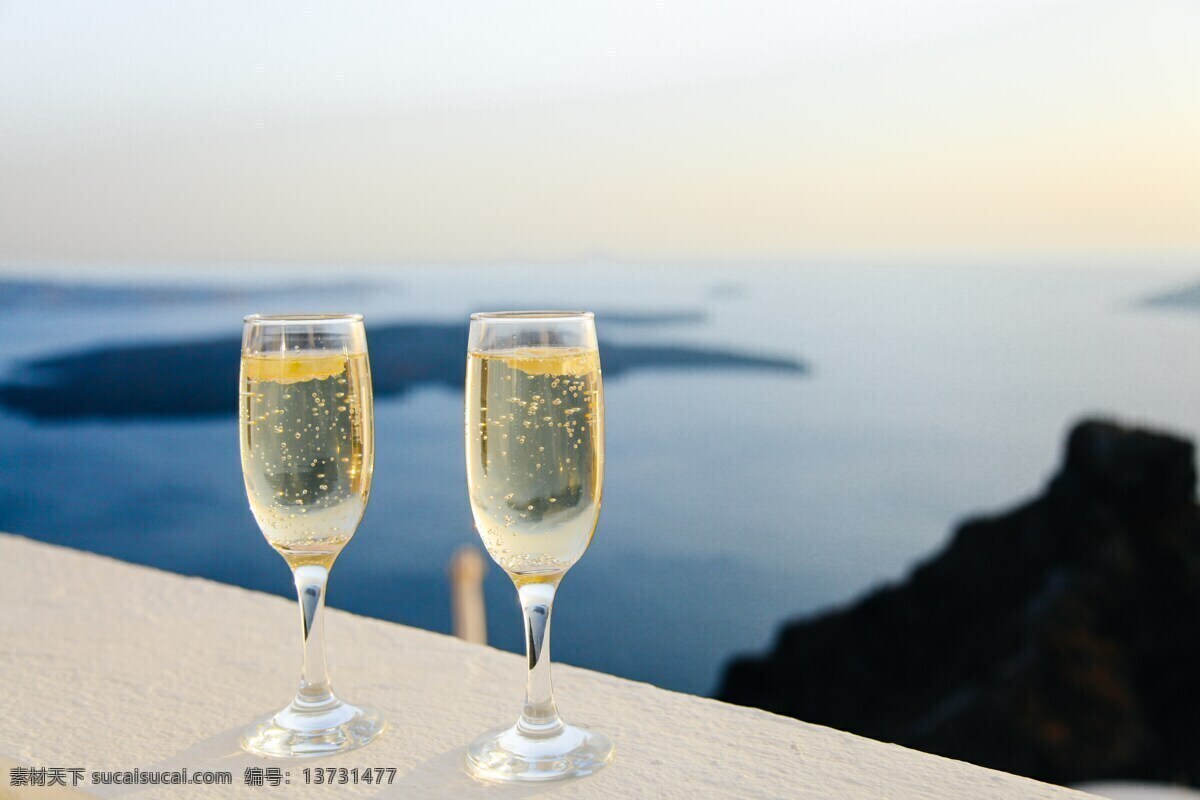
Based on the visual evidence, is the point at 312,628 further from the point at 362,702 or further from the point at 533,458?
the point at 533,458

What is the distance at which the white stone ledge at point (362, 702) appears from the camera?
0.98 metres

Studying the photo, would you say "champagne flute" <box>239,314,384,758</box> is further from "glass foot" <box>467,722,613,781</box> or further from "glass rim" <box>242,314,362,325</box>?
"glass foot" <box>467,722,613,781</box>

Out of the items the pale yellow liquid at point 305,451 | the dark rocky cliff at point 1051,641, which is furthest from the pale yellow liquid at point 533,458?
the dark rocky cliff at point 1051,641

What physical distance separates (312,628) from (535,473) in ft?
0.99

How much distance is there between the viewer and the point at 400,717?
1.15 m

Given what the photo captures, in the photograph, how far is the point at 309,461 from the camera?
1.09 m

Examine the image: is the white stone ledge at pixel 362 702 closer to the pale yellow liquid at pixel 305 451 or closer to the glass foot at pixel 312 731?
the glass foot at pixel 312 731

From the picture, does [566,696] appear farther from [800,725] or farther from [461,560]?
[461,560]

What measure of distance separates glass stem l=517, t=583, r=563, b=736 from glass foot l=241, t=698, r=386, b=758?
0.57 ft

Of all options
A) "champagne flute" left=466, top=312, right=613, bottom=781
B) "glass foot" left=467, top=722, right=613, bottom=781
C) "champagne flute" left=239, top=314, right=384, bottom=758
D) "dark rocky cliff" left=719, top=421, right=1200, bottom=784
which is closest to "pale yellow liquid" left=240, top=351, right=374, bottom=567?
"champagne flute" left=239, top=314, right=384, bottom=758

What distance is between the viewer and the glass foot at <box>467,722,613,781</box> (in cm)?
99

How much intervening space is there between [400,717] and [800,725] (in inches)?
16.7

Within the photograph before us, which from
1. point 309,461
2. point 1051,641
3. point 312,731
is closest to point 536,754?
point 312,731

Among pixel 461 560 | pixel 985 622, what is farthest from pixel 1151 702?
pixel 461 560
